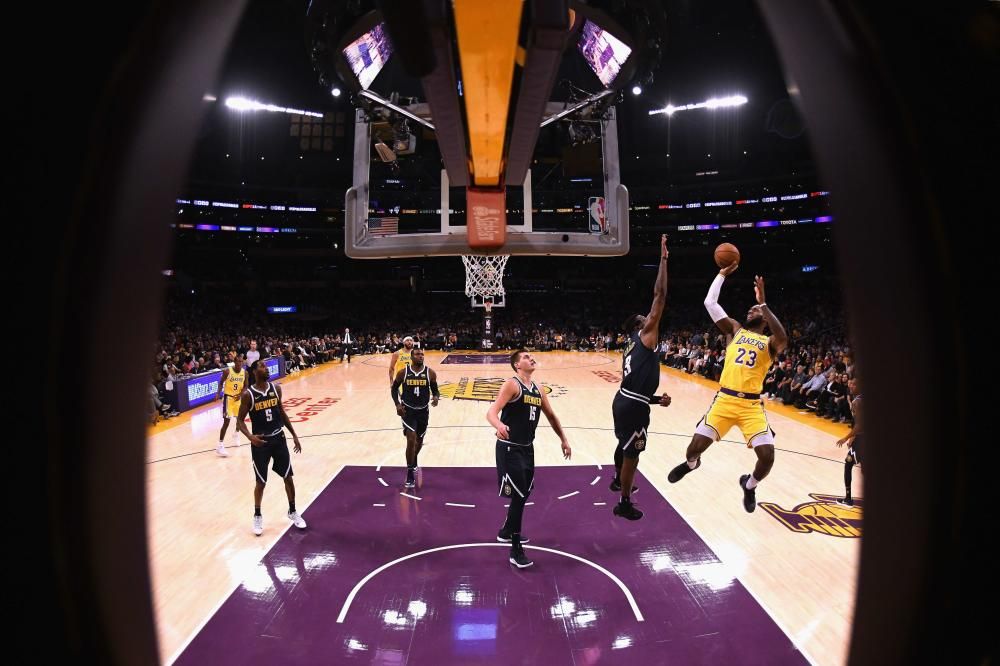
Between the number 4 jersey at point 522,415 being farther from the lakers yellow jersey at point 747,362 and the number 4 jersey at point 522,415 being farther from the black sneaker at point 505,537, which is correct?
the lakers yellow jersey at point 747,362

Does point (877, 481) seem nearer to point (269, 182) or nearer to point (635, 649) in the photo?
point (635, 649)

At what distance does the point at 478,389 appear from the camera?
648 inches

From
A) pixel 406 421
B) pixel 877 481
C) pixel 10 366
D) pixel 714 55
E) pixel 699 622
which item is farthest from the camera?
pixel 714 55

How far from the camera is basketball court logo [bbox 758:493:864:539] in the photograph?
20.6 feet

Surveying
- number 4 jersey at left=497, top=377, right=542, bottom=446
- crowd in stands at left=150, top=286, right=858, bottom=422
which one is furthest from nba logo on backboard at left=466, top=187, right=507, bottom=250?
crowd in stands at left=150, top=286, right=858, bottom=422

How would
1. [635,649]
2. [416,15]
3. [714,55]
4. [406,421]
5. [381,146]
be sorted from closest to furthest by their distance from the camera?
[416,15]
[635,649]
[381,146]
[406,421]
[714,55]

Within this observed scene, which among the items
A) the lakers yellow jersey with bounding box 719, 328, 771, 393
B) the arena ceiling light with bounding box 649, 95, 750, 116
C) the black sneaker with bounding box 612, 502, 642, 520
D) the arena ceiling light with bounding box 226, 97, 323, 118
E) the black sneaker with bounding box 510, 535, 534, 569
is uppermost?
the arena ceiling light with bounding box 649, 95, 750, 116

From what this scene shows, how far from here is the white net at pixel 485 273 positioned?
15562 mm

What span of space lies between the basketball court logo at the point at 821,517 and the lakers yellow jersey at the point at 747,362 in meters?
→ 2.46

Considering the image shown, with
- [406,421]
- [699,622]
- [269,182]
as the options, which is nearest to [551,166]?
[406,421]

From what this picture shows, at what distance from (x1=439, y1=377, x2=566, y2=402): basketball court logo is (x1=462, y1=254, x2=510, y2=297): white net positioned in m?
2.97

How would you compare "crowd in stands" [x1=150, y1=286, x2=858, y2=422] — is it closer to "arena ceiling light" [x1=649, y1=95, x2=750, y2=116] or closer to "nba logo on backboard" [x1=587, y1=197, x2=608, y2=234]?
"nba logo on backboard" [x1=587, y1=197, x2=608, y2=234]

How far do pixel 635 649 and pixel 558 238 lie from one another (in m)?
3.89

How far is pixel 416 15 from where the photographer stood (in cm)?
201
